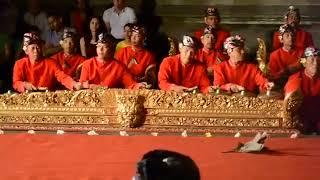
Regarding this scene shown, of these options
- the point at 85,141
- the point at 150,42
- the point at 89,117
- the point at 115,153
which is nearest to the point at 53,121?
the point at 89,117

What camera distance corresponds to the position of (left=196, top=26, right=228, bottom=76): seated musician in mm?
6680

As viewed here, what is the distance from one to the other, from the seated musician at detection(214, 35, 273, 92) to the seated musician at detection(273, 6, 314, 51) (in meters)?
0.92

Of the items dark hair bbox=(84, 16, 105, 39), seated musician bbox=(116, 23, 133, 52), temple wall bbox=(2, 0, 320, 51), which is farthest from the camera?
temple wall bbox=(2, 0, 320, 51)

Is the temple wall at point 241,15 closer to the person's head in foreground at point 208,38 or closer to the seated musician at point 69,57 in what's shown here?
the person's head in foreground at point 208,38

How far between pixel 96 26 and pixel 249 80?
191 cm

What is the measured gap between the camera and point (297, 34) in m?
6.98

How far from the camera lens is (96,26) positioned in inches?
281

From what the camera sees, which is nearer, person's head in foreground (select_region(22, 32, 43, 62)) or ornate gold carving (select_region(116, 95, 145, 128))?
ornate gold carving (select_region(116, 95, 145, 128))

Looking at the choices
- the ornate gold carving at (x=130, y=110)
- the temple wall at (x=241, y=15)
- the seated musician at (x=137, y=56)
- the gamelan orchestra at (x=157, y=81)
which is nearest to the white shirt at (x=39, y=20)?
the gamelan orchestra at (x=157, y=81)

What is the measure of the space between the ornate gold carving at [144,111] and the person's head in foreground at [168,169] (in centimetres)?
392

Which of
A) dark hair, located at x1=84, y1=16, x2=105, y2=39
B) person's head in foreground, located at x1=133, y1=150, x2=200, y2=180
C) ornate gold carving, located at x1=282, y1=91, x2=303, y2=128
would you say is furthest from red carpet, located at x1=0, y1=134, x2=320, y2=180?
dark hair, located at x1=84, y1=16, x2=105, y2=39

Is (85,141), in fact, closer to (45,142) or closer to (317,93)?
(45,142)

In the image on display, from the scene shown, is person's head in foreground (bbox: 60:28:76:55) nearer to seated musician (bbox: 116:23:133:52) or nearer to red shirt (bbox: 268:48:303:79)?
seated musician (bbox: 116:23:133:52)

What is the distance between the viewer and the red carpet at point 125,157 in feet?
12.4
